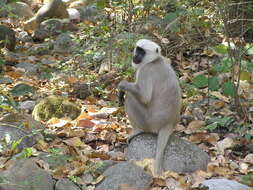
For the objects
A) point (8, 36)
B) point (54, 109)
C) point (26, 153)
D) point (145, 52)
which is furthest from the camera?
point (8, 36)

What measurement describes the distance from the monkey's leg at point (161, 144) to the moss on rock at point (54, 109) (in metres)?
1.50

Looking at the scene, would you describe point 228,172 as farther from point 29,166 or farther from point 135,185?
point 29,166

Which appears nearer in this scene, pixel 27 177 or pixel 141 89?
pixel 27 177

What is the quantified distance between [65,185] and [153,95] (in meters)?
1.32

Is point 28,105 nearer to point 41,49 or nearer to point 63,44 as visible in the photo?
point 41,49

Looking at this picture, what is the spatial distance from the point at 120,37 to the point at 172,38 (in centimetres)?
92

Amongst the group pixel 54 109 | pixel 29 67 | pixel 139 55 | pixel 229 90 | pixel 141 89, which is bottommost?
pixel 29 67

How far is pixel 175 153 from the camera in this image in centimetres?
424

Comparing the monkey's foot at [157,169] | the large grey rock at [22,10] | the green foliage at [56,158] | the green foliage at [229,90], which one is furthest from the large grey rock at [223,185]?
the large grey rock at [22,10]

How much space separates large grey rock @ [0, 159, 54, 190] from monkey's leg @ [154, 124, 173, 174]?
0.98 metres

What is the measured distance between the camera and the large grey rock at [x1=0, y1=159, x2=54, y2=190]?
11.0 feet

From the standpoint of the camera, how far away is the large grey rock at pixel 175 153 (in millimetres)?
4188

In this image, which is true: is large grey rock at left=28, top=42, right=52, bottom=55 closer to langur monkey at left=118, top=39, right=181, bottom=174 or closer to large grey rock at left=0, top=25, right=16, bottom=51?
large grey rock at left=0, top=25, right=16, bottom=51

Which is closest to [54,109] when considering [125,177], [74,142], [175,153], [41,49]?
[74,142]
